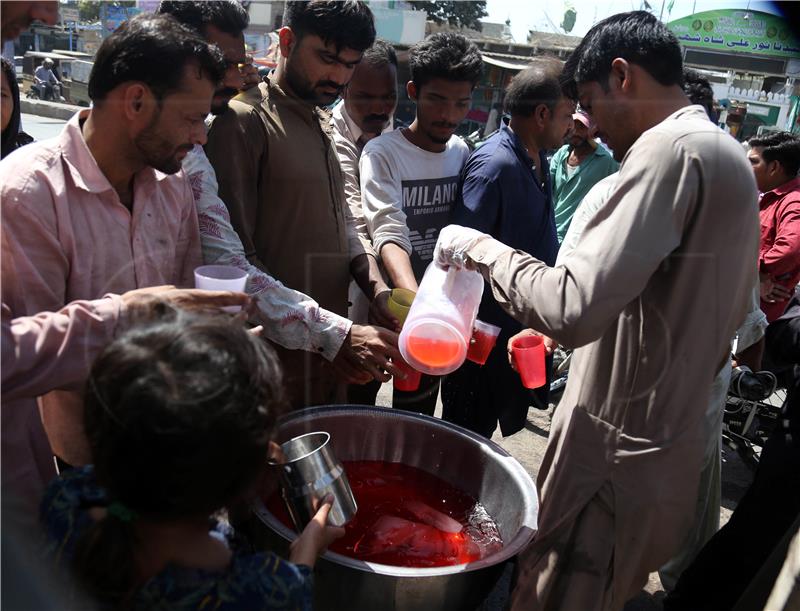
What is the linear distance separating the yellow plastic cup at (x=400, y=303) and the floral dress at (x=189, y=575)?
1153mm

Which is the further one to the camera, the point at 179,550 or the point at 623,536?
the point at 623,536

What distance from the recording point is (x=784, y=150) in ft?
14.2

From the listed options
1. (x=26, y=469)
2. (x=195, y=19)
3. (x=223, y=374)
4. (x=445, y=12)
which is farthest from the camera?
(x=445, y=12)

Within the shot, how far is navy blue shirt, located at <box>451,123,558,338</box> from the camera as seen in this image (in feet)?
9.55

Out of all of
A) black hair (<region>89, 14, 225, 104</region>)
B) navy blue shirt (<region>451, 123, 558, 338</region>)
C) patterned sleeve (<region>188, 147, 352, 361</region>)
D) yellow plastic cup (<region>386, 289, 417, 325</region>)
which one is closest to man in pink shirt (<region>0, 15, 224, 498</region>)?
black hair (<region>89, 14, 225, 104</region>)

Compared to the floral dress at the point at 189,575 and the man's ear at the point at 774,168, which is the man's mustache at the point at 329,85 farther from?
the man's ear at the point at 774,168

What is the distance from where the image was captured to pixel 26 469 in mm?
1482

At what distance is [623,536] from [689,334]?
1.98ft

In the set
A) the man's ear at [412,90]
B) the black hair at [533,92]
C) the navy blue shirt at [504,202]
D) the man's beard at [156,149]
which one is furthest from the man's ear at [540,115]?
the man's beard at [156,149]

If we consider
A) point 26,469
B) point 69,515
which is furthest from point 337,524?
point 26,469

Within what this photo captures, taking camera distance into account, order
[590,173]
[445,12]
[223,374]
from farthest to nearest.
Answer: [445,12] < [590,173] < [223,374]

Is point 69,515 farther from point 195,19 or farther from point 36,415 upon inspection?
point 195,19

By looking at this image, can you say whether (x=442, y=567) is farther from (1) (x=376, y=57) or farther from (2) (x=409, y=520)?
(1) (x=376, y=57)

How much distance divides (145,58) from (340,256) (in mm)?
1145
